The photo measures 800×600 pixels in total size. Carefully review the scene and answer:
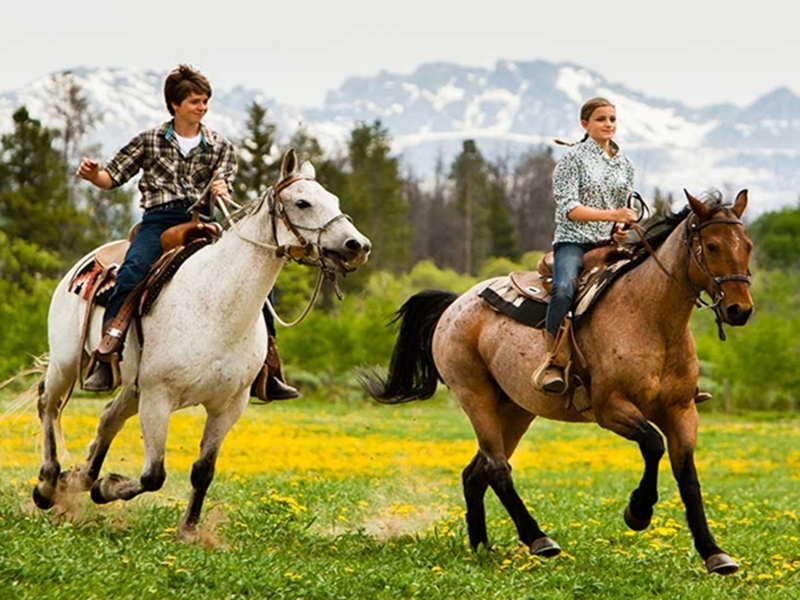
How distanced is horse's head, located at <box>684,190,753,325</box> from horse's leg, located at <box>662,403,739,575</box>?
0.87m

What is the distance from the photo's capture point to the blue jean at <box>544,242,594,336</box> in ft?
30.7

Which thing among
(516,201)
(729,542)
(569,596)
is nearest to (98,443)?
(569,596)

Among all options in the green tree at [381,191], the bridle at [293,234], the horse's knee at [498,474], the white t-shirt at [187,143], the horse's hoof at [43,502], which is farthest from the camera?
the green tree at [381,191]

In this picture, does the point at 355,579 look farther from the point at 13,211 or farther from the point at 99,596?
Result: the point at 13,211

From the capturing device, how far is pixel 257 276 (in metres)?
9.09

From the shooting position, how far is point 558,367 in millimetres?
9203

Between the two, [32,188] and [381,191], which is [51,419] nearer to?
[32,188]

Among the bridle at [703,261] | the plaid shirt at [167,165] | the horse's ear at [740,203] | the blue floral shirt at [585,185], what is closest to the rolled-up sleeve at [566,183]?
the blue floral shirt at [585,185]

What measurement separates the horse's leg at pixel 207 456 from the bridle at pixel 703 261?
3514 mm

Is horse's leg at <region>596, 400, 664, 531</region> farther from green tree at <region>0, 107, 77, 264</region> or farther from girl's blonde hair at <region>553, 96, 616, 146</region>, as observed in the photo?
green tree at <region>0, 107, 77, 264</region>

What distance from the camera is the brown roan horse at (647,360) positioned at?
28.0 ft

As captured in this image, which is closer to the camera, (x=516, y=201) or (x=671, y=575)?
(x=671, y=575)

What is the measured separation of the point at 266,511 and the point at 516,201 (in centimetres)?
11199

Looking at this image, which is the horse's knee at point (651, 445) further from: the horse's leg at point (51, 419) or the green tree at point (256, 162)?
the green tree at point (256, 162)
